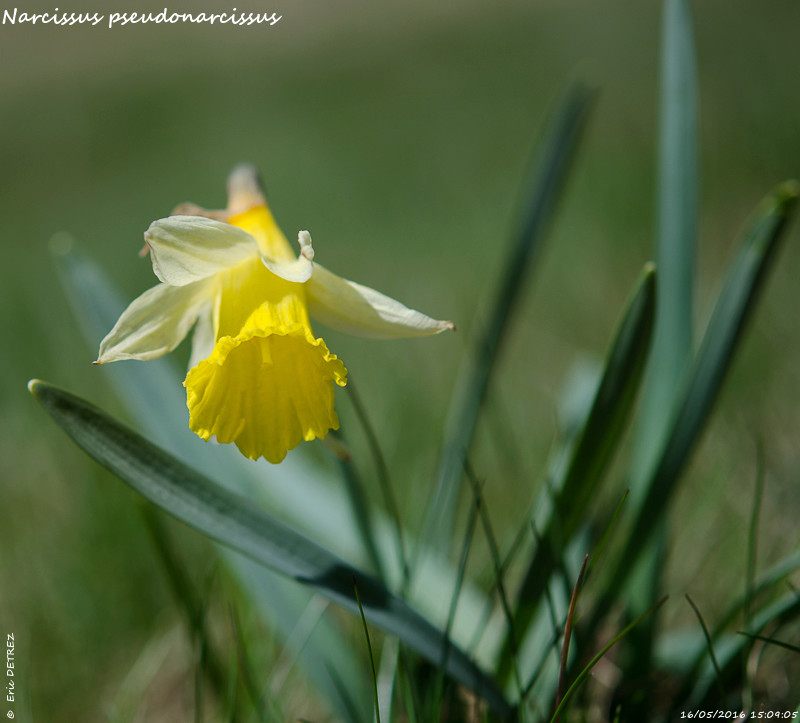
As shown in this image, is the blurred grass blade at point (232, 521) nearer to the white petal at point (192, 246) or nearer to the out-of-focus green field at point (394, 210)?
the white petal at point (192, 246)

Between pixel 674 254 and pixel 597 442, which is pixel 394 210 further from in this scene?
pixel 597 442

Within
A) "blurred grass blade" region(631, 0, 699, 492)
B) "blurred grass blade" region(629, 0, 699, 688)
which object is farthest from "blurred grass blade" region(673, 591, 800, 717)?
"blurred grass blade" region(631, 0, 699, 492)

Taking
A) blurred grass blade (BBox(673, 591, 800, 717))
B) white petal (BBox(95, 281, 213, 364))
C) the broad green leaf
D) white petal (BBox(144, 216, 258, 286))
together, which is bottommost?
blurred grass blade (BBox(673, 591, 800, 717))

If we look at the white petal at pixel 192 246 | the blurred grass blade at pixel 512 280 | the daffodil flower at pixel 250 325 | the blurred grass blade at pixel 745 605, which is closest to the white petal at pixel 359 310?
the daffodil flower at pixel 250 325

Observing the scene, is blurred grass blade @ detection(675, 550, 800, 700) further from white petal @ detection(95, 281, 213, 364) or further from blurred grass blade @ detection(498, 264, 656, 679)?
white petal @ detection(95, 281, 213, 364)

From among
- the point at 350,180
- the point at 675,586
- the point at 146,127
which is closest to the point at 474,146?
the point at 350,180
